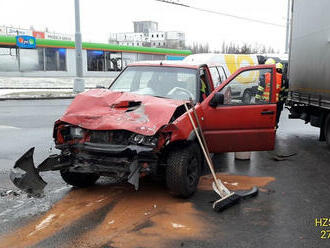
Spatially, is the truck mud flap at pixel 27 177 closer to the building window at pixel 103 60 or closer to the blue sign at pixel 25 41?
the blue sign at pixel 25 41

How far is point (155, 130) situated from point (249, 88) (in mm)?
2303

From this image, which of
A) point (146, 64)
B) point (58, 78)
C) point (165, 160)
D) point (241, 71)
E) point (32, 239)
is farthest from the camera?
point (58, 78)

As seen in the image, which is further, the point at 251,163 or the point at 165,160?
the point at 251,163

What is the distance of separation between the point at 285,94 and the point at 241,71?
4.79 meters

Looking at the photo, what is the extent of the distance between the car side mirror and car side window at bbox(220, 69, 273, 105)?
21 centimetres

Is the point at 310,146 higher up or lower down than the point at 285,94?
lower down

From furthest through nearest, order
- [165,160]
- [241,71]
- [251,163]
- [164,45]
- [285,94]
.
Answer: [164,45], [285,94], [251,163], [241,71], [165,160]

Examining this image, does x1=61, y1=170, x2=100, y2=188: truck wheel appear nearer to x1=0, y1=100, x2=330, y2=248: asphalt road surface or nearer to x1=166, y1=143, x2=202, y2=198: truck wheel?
x1=0, y1=100, x2=330, y2=248: asphalt road surface

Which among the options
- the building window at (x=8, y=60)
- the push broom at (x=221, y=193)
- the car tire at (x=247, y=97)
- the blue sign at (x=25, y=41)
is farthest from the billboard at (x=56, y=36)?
the push broom at (x=221, y=193)

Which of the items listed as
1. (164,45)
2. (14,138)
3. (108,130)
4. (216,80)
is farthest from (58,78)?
(164,45)

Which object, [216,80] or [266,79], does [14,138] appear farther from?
[266,79]

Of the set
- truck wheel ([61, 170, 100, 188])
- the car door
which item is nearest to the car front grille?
truck wheel ([61, 170, 100, 188])

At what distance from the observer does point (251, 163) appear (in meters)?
6.97

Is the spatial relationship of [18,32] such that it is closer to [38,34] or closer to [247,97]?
[38,34]
